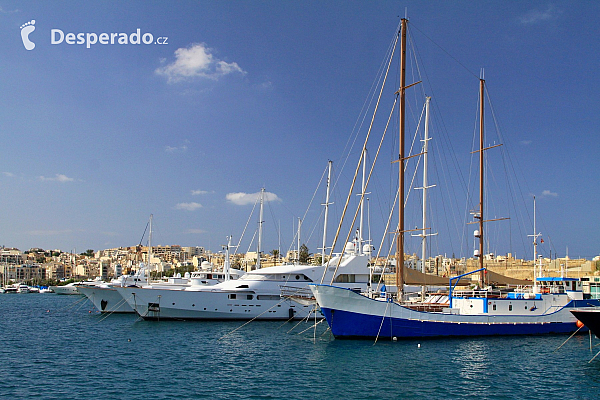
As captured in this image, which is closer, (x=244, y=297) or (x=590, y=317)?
(x=590, y=317)

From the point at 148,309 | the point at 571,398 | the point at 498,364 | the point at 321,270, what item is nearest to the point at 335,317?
the point at 498,364

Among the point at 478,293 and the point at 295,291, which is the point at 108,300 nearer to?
the point at 295,291

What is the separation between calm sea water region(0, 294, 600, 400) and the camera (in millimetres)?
16469

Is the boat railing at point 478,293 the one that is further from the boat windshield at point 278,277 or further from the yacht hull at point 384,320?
the boat windshield at point 278,277

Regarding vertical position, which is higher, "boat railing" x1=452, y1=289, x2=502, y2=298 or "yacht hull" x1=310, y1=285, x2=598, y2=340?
"boat railing" x1=452, y1=289, x2=502, y2=298

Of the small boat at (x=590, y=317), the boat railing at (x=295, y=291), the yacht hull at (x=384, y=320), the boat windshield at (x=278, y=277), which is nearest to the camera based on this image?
the small boat at (x=590, y=317)

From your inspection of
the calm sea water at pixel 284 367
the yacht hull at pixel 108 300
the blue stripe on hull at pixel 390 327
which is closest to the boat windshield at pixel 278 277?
the calm sea water at pixel 284 367

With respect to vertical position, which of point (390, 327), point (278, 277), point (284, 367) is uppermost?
point (278, 277)

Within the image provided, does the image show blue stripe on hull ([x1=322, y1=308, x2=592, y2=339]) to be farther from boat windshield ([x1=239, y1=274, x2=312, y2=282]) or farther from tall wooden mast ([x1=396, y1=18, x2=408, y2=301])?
boat windshield ([x1=239, y1=274, x2=312, y2=282])

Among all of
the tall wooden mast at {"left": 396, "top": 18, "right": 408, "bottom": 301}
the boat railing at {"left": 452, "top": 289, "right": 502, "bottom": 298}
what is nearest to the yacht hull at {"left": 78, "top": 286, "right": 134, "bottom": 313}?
the tall wooden mast at {"left": 396, "top": 18, "right": 408, "bottom": 301}

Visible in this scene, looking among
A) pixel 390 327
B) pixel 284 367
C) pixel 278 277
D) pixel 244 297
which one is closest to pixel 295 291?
pixel 278 277

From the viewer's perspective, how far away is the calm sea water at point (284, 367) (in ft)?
54.0

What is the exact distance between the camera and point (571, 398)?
53.0 feet

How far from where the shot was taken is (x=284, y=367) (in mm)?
19984
